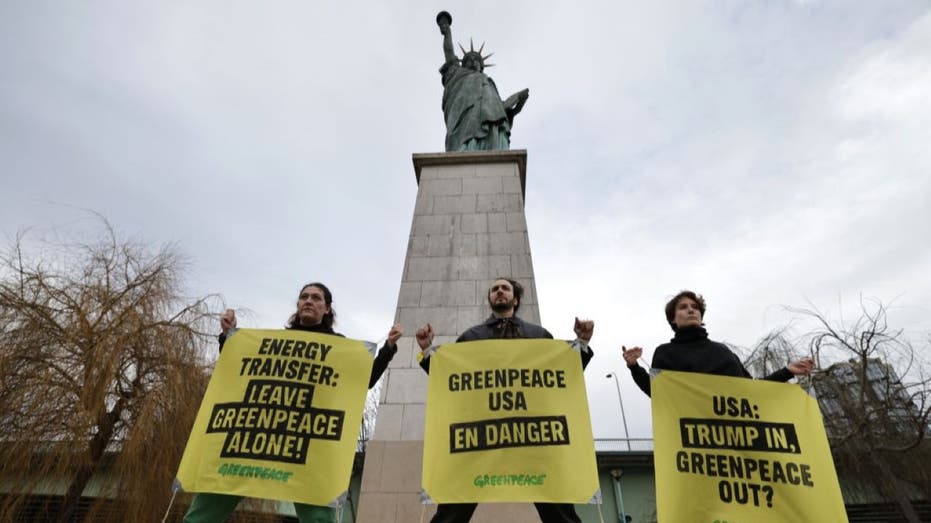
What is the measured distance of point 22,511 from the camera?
6.01 m

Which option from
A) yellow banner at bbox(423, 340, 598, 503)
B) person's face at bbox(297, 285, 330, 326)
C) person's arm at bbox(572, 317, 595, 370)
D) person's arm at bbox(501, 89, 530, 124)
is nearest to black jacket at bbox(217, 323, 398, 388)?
person's face at bbox(297, 285, 330, 326)

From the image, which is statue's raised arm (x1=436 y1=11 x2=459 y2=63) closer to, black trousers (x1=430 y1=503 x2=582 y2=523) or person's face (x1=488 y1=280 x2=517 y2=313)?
person's face (x1=488 y1=280 x2=517 y2=313)

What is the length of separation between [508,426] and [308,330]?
1863 mm

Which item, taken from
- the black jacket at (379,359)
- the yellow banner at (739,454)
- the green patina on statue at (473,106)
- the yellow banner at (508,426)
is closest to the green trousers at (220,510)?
the yellow banner at (508,426)

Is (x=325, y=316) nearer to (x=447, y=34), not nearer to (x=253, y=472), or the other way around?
(x=253, y=472)

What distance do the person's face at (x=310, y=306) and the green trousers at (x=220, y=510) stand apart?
1.41 meters

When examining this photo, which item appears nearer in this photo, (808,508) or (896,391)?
(808,508)

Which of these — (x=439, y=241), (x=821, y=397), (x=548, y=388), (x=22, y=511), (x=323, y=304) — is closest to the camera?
(x=548, y=388)

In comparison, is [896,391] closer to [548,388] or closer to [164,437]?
[548,388]

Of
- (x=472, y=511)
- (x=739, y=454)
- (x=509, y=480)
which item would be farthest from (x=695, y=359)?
(x=472, y=511)

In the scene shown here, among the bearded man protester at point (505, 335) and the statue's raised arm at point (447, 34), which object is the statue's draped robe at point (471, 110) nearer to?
the statue's raised arm at point (447, 34)

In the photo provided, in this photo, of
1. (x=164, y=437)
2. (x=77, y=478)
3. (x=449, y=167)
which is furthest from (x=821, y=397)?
(x=77, y=478)

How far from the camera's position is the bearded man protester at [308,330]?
312cm

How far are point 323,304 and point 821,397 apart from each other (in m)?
11.7
